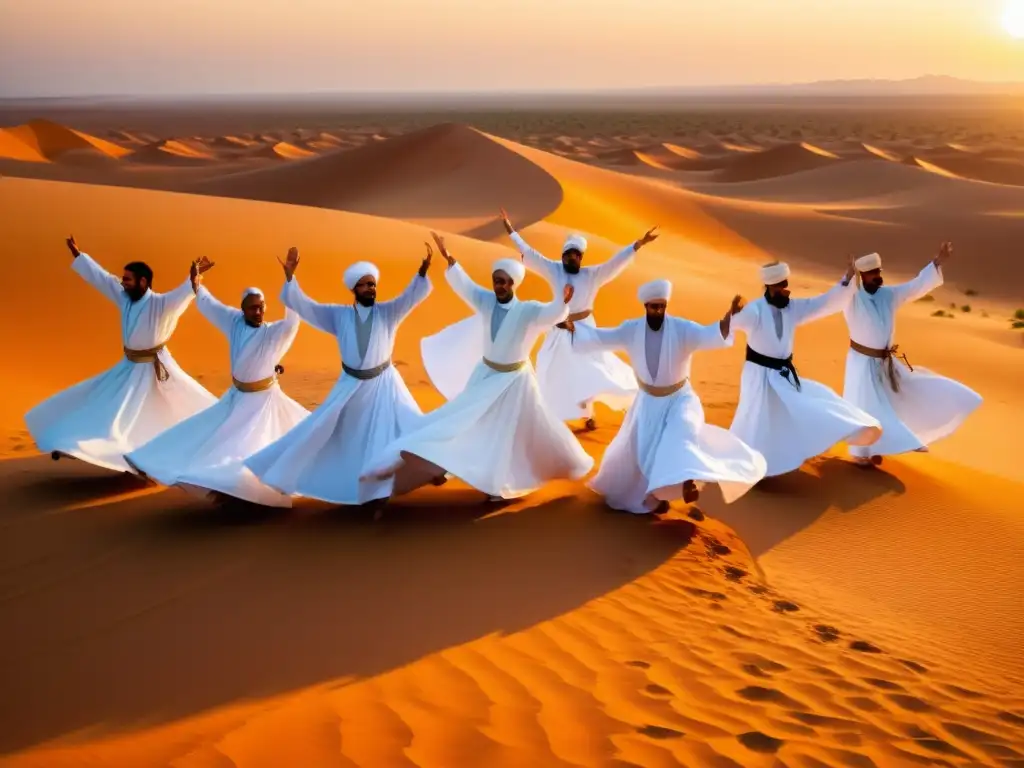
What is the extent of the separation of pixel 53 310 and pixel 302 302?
744 cm

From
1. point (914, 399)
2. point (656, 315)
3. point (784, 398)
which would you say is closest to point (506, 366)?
point (656, 315)

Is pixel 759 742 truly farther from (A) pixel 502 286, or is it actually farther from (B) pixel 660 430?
(A) pixel 502 286

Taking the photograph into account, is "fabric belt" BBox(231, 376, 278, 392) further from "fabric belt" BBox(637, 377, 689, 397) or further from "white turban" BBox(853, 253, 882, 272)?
"white turban" BBox(853, 253, 882, 272)

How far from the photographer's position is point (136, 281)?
27.1 feet

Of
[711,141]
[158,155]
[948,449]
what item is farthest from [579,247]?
[711,141]

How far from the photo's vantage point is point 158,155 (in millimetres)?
55188

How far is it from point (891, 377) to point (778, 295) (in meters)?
1.53

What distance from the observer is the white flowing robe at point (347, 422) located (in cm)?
714

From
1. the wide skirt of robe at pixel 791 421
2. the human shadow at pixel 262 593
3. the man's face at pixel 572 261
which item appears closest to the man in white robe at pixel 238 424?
the human shadow at pixel 262 593

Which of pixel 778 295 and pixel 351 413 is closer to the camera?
pixel 351 413

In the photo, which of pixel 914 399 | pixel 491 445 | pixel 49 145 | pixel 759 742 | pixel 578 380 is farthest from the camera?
pixel 49 145

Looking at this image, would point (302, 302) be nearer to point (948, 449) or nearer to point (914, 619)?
point (914, 619)

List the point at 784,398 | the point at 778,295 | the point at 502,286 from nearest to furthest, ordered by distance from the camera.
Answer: the point at 502,286 < the point at 784,398 < the point at 778,295

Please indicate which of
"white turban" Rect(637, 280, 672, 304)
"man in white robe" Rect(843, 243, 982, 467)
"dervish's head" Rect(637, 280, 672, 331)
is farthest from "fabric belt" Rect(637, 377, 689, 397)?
"man in white robe" Rect(843, 243, 982, 467)
